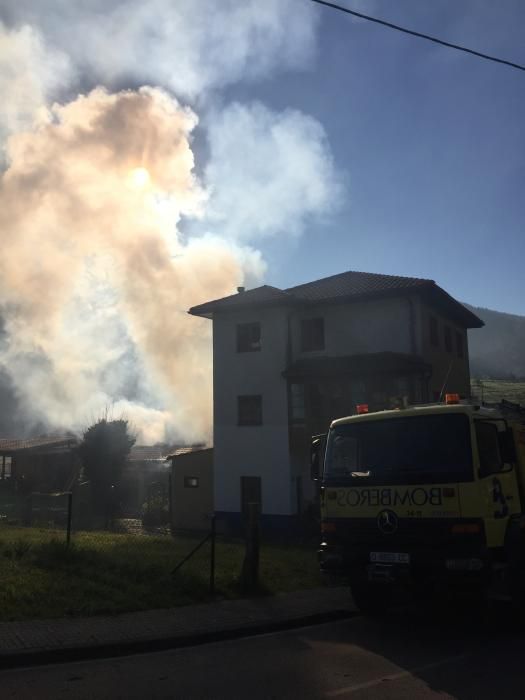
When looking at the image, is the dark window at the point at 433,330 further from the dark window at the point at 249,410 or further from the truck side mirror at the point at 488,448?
the truck side mirror at the point at 488,448

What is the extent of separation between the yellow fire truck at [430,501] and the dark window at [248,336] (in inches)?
684

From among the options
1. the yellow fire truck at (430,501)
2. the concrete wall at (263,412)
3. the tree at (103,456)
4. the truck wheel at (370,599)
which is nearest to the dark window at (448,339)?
the concrete wall at (263,412)

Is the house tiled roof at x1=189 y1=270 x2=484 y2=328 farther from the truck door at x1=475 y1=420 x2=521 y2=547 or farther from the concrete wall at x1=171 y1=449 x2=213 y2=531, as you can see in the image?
the truck door at x1=475 y1=420 x2=521 y2=547

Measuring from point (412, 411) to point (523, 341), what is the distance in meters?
179

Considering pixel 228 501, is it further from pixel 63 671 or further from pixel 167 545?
pixel 63 671

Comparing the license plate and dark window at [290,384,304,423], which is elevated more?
dark window at [290,384,304,423]

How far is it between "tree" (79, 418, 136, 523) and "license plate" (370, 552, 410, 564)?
985 inches

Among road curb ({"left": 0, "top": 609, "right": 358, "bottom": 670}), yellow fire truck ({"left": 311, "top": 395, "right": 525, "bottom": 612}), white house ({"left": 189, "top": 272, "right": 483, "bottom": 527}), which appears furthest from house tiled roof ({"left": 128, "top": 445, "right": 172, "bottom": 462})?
yellow fire truck ({"left": 311, "top": 395, "right": 525, "bottom": 612})

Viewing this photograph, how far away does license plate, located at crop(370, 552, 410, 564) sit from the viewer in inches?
295

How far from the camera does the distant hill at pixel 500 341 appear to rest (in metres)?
148

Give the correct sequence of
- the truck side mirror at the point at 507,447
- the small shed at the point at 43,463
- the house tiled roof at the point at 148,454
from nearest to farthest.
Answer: the truck side mirror at the point at 507,447, the house tiled roof at the point at 148,454, the small shed at the point at 43,463

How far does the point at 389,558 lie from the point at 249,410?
18.2m

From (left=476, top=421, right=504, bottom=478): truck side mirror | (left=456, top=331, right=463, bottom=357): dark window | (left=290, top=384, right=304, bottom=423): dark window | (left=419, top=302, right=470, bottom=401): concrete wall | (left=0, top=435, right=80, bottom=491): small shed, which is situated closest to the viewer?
(left=476, top=421, right=504, bottom=478): truck side mirror

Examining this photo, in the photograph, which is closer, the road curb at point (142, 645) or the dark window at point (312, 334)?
the road curb at point (142, 645)
